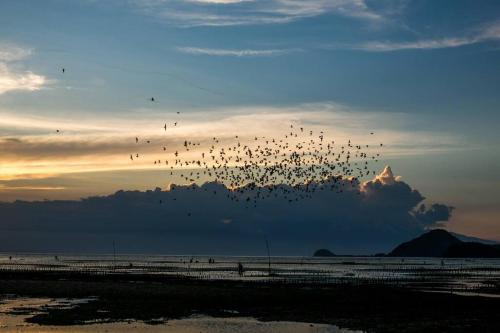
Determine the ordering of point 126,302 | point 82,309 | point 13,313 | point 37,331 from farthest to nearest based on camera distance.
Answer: point 126,302 < point 82,309 < point 13,313 < point 37,331

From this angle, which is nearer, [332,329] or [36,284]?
[332,329]

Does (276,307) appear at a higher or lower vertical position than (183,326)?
lower

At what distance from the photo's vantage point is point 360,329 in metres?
44.1

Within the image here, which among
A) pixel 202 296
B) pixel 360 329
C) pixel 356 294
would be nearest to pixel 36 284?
pixel 202 296

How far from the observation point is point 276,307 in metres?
57.6

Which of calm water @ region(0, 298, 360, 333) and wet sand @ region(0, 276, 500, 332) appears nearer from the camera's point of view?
calm water @ region(0, 298, 360, 333)

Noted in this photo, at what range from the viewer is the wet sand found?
47344 millimetres

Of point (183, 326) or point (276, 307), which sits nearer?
point (183, 326)

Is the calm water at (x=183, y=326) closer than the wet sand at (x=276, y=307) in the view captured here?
Yes

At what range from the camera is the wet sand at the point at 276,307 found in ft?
155

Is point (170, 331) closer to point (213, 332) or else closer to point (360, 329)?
point (213, 332)

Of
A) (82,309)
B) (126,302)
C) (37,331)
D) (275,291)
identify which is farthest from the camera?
(275,291)

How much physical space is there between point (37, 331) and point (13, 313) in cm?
1049

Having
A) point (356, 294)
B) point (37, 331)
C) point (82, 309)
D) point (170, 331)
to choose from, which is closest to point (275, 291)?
point (356, 294)
